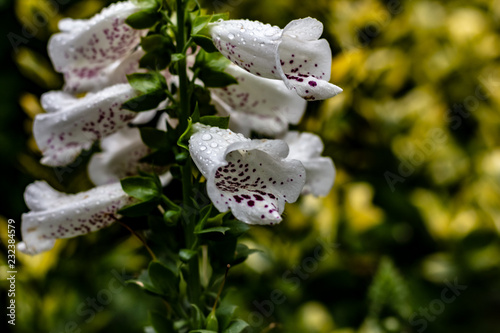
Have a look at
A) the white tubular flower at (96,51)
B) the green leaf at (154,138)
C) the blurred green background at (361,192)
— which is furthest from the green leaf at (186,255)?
the blurred green background at (361,192)

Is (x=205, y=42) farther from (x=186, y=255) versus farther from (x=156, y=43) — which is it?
(x=186, y=255)

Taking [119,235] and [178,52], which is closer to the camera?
[178,52]

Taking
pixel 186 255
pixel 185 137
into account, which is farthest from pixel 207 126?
pixel 186 255

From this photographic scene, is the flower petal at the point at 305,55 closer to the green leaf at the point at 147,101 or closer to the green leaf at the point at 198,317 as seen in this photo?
the green leaf at the point at 147,101

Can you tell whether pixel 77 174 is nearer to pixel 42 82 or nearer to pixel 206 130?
pixel 42 82

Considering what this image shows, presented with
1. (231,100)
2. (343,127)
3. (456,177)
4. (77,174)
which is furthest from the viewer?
(456,177)

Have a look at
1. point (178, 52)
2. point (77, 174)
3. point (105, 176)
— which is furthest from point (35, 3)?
point (178, 52)

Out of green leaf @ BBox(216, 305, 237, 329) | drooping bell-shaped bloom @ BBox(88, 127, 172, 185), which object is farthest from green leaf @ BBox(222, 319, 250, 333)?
drooping bell-shaped bloom @ BBox(88, 127, 172, 185)

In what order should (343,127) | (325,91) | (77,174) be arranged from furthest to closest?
(343,127), (77,174), (325,91)
